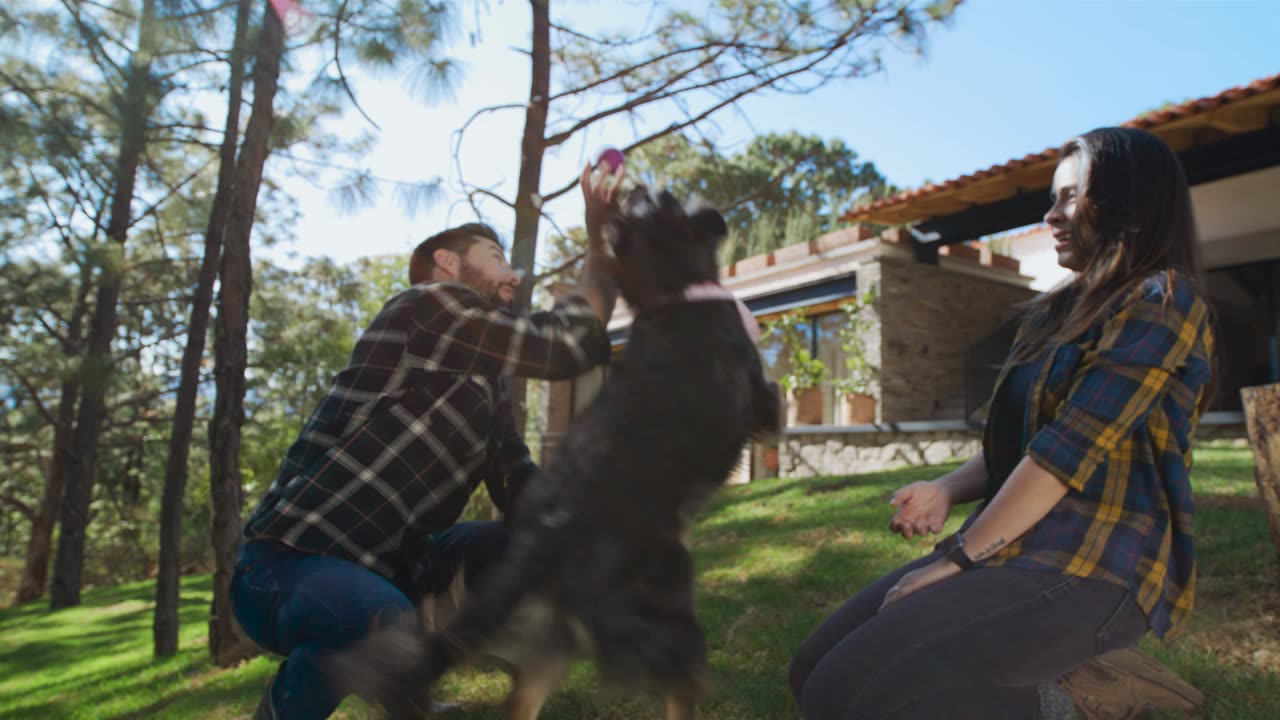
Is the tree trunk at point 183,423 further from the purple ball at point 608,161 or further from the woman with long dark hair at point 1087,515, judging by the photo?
the woman with long dark hair at point 1087,515

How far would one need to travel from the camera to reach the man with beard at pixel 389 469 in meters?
1.92

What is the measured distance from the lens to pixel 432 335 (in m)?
2.09

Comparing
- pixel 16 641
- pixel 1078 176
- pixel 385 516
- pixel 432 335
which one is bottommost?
pixel 16 641

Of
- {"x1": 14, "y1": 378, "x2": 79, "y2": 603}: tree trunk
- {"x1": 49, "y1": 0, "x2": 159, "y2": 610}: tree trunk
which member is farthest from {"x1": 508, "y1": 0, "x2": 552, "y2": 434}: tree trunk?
{"x1": 14, "y1": 378, "x2": 79, "y2": 603}: tree trunk

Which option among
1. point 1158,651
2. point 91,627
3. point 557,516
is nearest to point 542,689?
point 557,516

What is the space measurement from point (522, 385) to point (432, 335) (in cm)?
277

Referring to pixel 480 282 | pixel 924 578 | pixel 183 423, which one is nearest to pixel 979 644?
pixel 924 578

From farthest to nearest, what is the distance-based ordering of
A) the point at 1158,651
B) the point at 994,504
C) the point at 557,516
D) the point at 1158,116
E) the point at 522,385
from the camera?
the point at 1158,116
the point at 522,385
the point at 1158,651
the point at 994,504
the point at 557,516

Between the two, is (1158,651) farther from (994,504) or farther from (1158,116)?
(1158,116)

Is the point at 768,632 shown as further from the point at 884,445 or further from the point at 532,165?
the point at 884,445

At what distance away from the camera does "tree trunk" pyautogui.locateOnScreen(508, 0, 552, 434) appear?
451cm

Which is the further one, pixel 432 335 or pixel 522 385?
pixel 522 385

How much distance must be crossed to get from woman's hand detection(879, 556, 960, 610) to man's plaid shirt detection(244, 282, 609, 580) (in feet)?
3.12

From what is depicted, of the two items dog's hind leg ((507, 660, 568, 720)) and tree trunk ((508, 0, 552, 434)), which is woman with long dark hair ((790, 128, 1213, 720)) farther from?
tree trunk ((508, 0, 552, 434))
